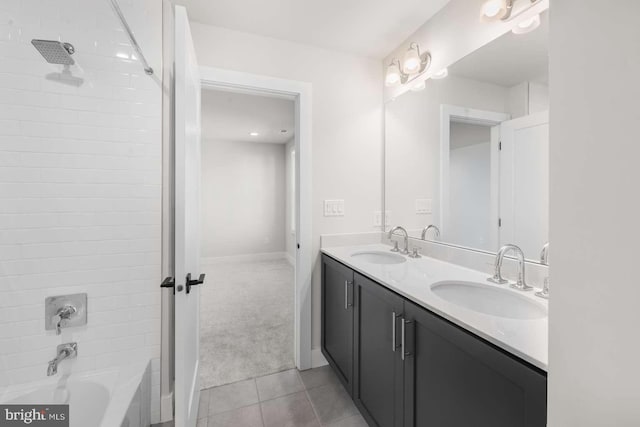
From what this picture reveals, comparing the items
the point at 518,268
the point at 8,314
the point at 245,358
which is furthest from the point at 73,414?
the point at 518,268

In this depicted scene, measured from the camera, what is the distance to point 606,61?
424mm

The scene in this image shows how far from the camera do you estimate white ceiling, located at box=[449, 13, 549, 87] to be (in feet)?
3.76

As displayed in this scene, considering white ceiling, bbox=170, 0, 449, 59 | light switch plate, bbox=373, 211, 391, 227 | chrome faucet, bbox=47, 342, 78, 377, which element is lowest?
chrome faucet, bbox=47, 342, 78, 377

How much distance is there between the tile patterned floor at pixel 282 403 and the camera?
1.51 metres

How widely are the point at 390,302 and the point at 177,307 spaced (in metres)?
0.94

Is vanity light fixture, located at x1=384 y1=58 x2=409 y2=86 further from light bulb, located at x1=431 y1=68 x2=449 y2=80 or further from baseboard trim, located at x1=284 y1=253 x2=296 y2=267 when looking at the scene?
baseboard trim, located at x1=284 y1=253 x2=296 y2=267

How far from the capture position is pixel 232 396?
1716 millimetres

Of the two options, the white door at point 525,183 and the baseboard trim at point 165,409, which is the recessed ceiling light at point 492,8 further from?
the baseboard trim at point 165,409

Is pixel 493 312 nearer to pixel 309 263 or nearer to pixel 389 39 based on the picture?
pixel 309 263

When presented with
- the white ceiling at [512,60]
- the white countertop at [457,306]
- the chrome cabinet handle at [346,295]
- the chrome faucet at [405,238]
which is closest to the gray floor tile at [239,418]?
the chrome cabinet handle at [346,295]

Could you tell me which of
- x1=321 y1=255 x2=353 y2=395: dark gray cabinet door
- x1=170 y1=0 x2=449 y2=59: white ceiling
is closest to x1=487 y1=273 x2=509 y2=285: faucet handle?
x1=321 y1=255 x2=353 y2=395: dark gray cabinet door

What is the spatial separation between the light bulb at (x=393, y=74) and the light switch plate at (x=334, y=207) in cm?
99

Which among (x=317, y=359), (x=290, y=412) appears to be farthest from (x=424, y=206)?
(x=290, y=412)

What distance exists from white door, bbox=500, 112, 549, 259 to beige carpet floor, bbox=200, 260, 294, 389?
71.0 inches
